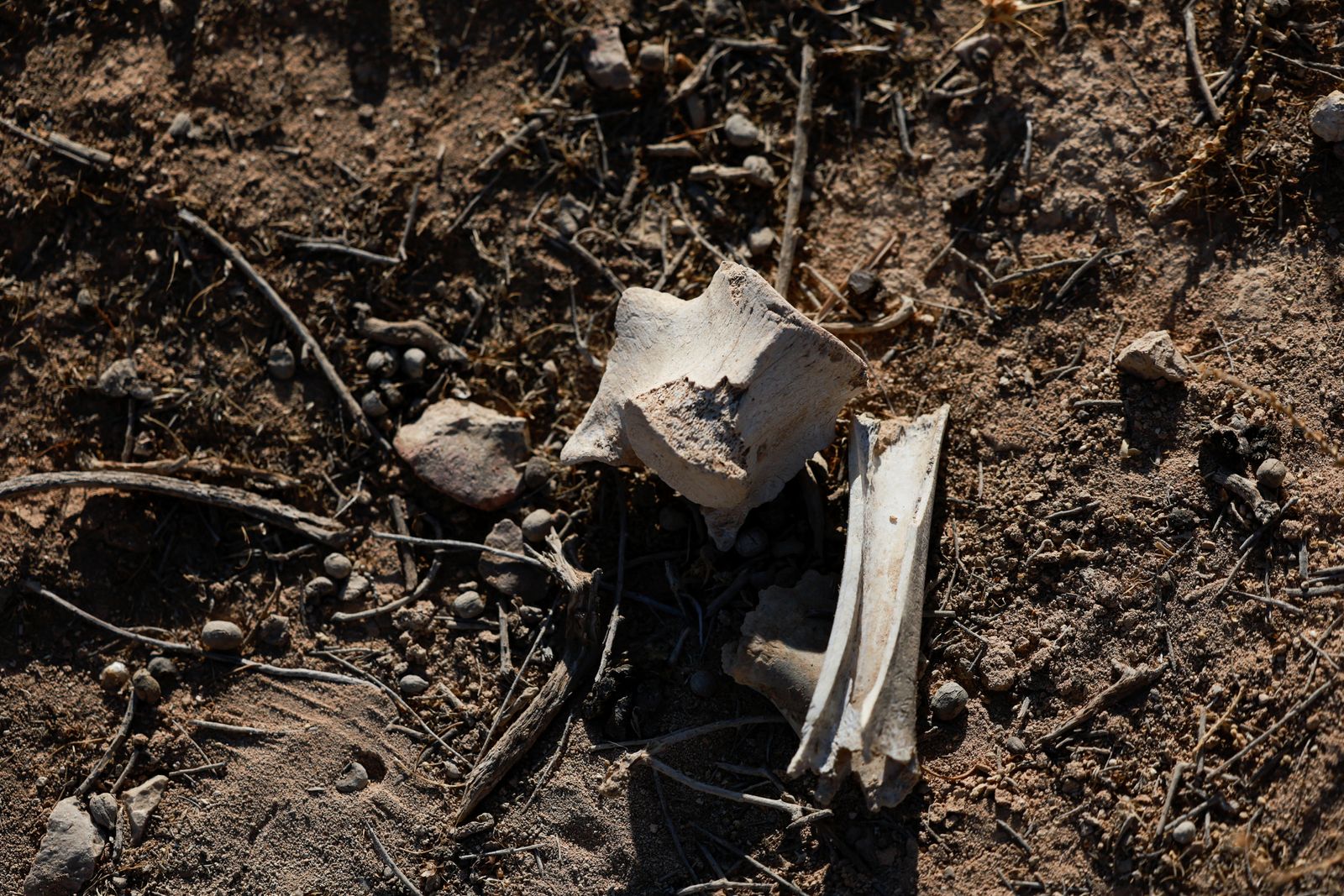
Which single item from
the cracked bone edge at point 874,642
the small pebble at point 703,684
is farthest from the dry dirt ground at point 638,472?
the cracked bone edge at point 874,642

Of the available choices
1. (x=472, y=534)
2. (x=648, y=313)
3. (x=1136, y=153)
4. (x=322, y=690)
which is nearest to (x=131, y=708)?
(x=322, y=690)

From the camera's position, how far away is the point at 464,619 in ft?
9.62

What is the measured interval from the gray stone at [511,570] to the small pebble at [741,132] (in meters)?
1.40

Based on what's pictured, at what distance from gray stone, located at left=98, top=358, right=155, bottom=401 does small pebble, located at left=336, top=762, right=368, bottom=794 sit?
1.34 meters

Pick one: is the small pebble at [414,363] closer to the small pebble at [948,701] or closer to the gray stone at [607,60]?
the gray stone at [607,60]

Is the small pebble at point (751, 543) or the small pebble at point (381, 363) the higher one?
the small pebble at point (381, 363)

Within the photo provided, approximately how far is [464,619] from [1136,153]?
2.41 m

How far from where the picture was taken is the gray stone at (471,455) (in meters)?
2.95

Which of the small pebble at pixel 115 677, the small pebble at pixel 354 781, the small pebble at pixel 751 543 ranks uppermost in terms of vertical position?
the small pebble at pixel 751 543

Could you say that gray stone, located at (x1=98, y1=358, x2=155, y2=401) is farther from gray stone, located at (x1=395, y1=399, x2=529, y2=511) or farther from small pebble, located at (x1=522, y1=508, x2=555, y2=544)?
small pebble, located at (x1=522, y1=508, x2=555, y2=544)

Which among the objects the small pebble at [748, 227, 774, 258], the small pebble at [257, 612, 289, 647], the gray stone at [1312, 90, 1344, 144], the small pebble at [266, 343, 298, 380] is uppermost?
the gray stone at [1312, 90, 1344, 144]

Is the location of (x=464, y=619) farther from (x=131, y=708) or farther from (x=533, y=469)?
(x=131, y=708)

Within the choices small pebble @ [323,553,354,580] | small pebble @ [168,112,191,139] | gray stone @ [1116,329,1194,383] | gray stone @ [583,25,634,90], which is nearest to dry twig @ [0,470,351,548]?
small pebble @ [323,553,354,580]

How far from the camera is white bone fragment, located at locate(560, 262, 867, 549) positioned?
2.45 metres
